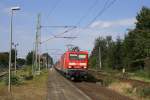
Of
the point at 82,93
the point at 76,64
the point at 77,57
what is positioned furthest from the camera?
the point at 77,57

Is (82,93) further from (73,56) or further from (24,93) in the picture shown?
Result: (73,56)

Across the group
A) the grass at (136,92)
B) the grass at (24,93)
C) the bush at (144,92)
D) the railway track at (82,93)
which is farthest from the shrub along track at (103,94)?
the grass at (24,93)

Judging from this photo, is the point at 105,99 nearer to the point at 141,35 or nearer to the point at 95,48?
the point at 141,35

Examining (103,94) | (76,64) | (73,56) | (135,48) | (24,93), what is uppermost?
(135,48)

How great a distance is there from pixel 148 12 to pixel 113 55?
14289 millimetres

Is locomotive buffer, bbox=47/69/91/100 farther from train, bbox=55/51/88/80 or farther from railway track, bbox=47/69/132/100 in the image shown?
train, bbox=55/51/88/80

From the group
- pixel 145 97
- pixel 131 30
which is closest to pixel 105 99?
pixel 145 97

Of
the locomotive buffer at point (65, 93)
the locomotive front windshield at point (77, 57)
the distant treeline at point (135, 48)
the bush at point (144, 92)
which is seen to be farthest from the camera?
the distant treeline at point (135, 48)

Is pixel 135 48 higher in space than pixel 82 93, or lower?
higher

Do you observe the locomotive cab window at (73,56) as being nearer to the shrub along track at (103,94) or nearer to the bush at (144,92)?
the shrub along track at (103,94)

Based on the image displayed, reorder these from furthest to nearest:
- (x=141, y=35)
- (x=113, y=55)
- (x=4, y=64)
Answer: (x=4, y=64) < (x=113, y=55) < (x=141, y=35)

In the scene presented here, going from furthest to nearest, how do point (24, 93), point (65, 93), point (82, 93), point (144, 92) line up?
point (65, 93) < point (82, 93) < point (24, 93) < point (144, 92)

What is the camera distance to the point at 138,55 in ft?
259

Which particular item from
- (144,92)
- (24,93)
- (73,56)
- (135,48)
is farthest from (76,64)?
(135,48)
